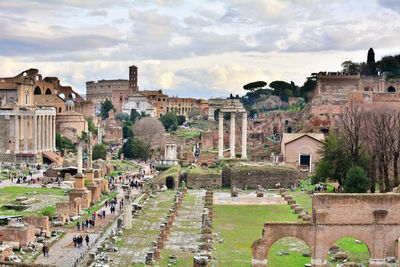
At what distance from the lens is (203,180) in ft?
172

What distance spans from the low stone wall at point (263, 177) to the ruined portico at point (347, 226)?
29735mm

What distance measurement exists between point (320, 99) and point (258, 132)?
1214cm

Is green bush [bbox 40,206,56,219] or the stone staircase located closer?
green bush [bbox 40,206,56,219]

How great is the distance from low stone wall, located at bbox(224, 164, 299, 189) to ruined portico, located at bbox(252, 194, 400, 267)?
29735 mm

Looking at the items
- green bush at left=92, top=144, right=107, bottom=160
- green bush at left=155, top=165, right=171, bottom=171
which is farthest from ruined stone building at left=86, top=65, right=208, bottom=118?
green bush at left=155, top=165, right=171, bottom=171

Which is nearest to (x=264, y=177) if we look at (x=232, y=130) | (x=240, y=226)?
(x=232, y=130)

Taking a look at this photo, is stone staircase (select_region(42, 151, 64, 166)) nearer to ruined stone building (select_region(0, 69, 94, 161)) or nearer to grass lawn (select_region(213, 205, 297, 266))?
ruined stone building (select_region(0, 69, 94, 161))

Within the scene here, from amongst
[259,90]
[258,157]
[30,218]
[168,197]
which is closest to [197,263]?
[30,218]

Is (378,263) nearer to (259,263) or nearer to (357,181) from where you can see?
(259,263)

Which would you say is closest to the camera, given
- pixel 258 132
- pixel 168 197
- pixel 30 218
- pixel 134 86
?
pixel 30 218

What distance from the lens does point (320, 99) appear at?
2879 inches

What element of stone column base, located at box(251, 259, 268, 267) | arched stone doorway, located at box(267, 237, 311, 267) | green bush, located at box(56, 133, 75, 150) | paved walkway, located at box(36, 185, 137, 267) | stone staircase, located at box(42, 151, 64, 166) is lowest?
paved walkway, located at box(36, 185, 137, 267)

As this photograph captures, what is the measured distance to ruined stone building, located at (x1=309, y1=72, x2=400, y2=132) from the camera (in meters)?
64.5

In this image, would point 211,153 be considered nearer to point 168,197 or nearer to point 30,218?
point 168,197
